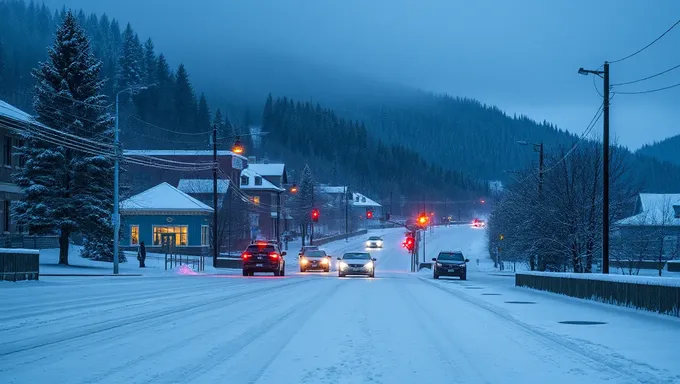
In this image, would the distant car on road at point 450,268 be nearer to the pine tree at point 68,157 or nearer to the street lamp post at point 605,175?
the street lamp post at point 605,175

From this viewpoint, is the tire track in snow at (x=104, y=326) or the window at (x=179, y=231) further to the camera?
the window at (x=179, y=231)

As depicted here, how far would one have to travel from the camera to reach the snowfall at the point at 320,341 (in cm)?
940

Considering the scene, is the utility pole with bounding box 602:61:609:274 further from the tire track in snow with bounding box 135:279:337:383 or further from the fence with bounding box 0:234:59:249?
the fence with bounding box 0:234:59:249

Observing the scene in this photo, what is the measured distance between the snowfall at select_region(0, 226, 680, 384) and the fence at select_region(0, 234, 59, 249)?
27.9 m

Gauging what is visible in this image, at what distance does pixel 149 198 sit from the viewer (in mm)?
77812

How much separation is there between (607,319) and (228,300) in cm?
1008

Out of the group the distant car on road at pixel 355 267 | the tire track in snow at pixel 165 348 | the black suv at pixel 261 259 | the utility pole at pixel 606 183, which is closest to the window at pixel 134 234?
the black suv at pixel 261 259

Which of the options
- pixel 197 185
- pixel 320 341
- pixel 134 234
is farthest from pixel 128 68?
pixel 320 341

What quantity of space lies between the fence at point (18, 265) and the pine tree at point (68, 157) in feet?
46.1

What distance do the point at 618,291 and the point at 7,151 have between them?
4181cm

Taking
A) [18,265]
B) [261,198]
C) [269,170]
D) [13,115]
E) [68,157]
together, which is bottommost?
[18,265]

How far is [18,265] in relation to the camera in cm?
2742

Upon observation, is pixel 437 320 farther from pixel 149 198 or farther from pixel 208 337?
pixel 149 198

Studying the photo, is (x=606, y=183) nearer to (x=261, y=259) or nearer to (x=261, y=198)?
(x=261, y=259)
